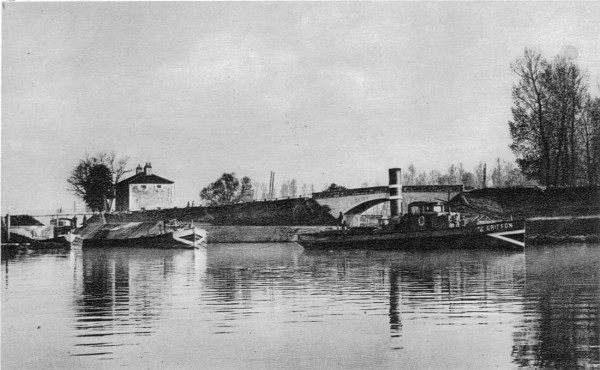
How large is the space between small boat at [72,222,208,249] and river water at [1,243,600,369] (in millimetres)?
22417

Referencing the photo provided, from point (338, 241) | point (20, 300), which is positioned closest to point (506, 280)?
point (20, 300)

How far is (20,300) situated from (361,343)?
10.2 meters

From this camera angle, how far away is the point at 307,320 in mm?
12117

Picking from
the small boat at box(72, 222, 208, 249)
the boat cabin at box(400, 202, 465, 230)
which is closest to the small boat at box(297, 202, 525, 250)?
the boat cabin at box(400, 202, 465, 230)

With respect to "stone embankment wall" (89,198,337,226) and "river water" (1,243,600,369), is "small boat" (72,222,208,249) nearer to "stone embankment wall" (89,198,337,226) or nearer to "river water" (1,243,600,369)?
"stone embankment wall" (89,198,337,226)

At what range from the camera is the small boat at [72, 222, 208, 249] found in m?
44.5

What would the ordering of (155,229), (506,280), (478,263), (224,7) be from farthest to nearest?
(155,229), (478,263), (506,280), (224,7)

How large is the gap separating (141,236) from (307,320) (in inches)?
1427

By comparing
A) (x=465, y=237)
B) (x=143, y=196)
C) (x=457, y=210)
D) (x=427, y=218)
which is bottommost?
(x=465, y=237)

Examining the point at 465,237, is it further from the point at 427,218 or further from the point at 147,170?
the point at 147,170

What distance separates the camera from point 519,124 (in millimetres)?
37469

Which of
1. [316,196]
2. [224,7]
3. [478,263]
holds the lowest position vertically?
[478,263]

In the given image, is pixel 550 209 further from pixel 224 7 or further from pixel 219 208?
pixel 224 7

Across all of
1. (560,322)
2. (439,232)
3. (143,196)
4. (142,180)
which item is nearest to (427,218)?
(439,232)
